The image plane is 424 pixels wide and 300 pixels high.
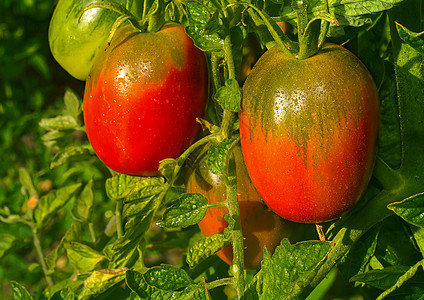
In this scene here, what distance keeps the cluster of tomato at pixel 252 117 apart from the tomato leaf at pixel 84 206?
0.81 ft

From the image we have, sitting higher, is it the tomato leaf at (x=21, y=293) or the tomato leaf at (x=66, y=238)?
the tomato leaf at (x=21, y=293)

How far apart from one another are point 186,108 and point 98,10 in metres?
0.19

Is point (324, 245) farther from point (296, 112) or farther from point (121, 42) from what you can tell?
point (121, 42)

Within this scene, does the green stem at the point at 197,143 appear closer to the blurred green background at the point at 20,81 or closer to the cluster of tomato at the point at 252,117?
the cluster of tomato at the point at 252,117

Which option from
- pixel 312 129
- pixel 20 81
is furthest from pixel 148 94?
pixel 20 81

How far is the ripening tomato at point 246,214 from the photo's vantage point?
0.61 meters

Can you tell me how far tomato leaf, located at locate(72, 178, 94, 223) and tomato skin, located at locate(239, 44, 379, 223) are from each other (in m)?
0.43

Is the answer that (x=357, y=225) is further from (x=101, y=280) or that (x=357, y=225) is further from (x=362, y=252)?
(x=101, y=280)

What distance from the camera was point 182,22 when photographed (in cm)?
60

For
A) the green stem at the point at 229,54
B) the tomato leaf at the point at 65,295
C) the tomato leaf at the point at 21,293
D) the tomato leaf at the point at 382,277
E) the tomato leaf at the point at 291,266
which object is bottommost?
the tomato leaf at the point at 21,293

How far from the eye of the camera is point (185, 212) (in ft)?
1.73

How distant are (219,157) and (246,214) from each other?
0.14 m

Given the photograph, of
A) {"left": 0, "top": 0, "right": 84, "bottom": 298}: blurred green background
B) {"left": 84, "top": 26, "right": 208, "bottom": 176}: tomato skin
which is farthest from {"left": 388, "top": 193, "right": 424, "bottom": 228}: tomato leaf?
{"left": 0, "top": 0, "right": 84, "bottom": 298}: blurred green background

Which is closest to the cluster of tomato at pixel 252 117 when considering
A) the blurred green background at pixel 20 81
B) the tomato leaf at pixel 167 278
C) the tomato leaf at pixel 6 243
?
the tomato leaf at pixel 167 278
